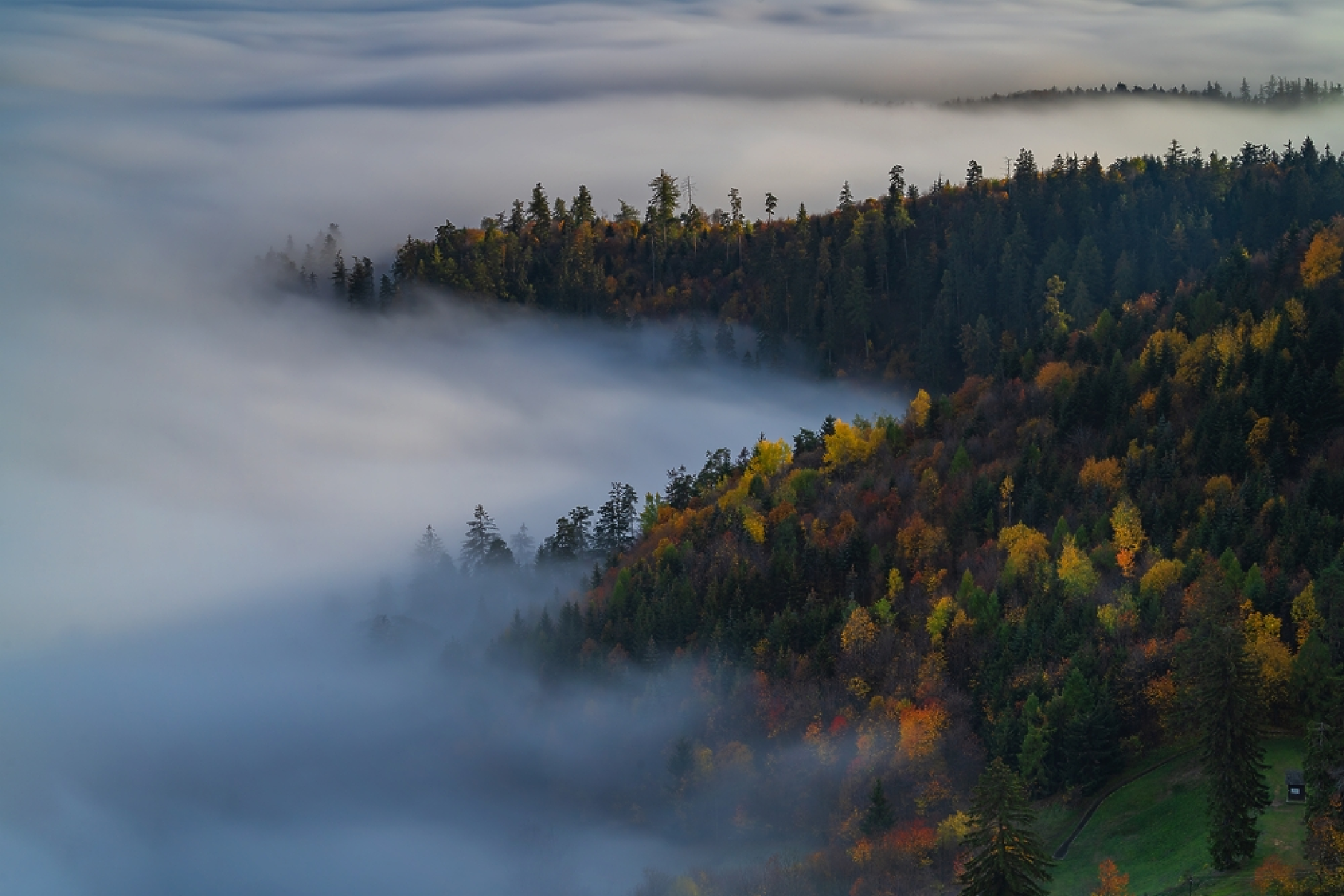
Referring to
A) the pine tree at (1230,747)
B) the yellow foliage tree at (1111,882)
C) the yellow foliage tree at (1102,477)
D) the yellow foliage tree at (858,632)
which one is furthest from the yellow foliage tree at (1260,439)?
the yellow foliage tree at (1111,882)

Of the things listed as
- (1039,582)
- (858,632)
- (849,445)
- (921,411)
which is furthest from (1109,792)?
(921,411)

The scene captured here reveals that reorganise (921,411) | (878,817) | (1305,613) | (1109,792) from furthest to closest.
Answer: (921,411), (878,817), (1305,613), (1109,792)

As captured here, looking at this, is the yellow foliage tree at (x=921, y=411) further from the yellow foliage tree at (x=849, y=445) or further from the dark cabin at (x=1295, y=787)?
the dark cabin at (x=1295, y=787)

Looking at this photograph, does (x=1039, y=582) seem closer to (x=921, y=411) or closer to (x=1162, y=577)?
(x=1162, y=577)

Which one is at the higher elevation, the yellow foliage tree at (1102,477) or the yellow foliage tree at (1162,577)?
the yellow foliage tree at (1102,477)

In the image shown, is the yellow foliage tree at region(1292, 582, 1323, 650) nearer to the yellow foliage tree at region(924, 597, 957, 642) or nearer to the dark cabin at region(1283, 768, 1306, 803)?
the dark cabin at region(1283, 768, 1306, 803)
